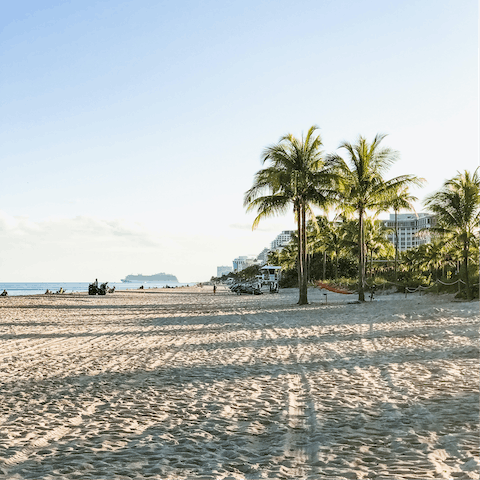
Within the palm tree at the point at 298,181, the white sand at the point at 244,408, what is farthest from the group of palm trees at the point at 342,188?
the white sand at the point at 244,408

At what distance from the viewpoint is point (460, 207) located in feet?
59.0

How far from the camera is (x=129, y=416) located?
4801 millimetres

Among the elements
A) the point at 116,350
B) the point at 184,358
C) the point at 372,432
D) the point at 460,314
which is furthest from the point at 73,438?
the point at 460,314

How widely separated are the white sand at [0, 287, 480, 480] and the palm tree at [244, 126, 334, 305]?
9892 mm

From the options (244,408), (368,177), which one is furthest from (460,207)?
(244,408)

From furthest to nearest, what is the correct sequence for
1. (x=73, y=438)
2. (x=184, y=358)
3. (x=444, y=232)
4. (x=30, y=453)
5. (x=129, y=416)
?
(x=444, y=232), (x=184, y=358), (x=129, y=416), (x=73, y=438), (x=30, y=453)

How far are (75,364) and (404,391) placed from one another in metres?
4.94

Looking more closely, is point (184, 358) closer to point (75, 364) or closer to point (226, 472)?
point (75, 364)

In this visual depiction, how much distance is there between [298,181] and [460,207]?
19.7 ft

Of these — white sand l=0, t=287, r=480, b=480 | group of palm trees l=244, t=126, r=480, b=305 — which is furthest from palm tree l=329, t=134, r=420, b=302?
white sand l=0, t=287, r=480, b=480

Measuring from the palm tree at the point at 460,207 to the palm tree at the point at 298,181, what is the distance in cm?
418

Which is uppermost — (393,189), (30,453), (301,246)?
(393,189)

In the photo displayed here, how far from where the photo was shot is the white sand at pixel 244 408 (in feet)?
11.4

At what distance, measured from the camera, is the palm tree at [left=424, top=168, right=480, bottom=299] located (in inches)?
698
